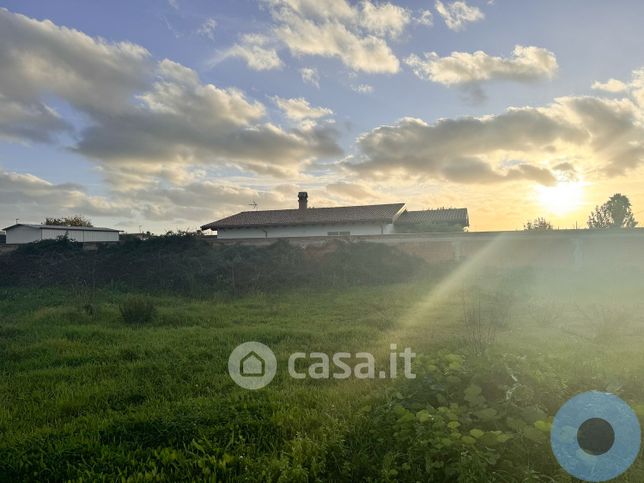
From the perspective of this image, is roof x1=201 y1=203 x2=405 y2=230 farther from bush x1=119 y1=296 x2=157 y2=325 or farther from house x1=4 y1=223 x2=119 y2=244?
bush x1=119 y1=296 x2=157 y2=325

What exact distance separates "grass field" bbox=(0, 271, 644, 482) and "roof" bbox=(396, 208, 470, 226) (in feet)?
61.1

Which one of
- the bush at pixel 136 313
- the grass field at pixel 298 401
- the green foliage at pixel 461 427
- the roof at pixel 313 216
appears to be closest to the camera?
the green foliage at pixel 461 427

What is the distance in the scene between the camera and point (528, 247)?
19297 millimetres

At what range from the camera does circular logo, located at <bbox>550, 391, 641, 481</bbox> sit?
3.14 metres

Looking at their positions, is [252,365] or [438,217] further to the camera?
[438,217]

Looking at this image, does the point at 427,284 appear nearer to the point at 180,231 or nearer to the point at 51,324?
the point at 51,324

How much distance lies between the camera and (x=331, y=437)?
12.2ft

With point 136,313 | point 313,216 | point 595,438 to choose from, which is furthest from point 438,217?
point 595,438

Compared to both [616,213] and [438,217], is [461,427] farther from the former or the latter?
[616,213]

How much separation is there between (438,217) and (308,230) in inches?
330

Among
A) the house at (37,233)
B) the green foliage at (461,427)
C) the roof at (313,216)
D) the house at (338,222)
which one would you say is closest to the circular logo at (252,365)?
the green foliage at (461,427)

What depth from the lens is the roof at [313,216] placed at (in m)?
26.2

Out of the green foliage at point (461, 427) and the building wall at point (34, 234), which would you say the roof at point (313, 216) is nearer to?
the building wall at point (34, 234)

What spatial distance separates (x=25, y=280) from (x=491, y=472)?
1973 centimetres
